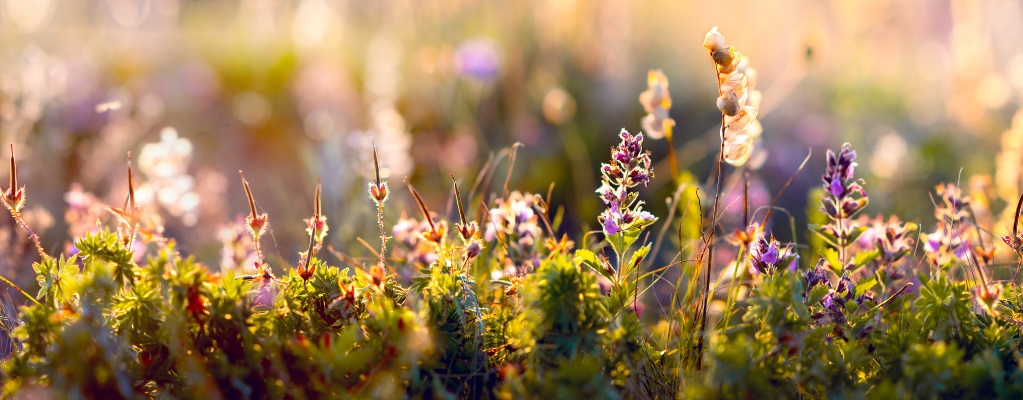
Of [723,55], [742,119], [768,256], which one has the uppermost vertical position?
[723,55]

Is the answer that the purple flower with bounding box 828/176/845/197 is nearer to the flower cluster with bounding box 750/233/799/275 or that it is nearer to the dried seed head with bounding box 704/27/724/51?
the flower cluster with bounding box 750/233/799/275

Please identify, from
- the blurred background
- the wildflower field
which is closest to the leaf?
the wildflower field

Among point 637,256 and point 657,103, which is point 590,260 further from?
point 657,103

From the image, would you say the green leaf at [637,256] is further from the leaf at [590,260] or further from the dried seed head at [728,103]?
the dried seed head at [728,103]

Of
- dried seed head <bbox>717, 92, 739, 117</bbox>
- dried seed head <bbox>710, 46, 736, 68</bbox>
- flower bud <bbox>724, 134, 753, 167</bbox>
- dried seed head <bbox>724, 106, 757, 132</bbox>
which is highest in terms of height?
dried seed head <bbox>710, 46, 736, 68</bbox>

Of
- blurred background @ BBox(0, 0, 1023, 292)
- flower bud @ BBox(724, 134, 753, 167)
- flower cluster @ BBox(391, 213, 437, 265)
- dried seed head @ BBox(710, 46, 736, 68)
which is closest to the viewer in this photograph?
dried seed head @ BBox(710, 46, 736, 68)

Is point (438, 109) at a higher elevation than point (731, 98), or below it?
below

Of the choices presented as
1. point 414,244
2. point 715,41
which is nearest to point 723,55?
point 715,41
